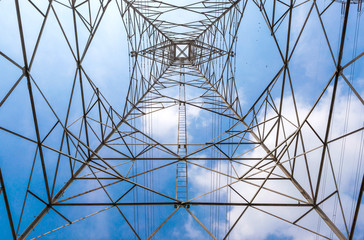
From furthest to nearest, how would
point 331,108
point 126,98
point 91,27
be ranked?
point 126,98
point 91,27
point 331,108

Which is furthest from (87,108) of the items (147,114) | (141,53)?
(141,53)

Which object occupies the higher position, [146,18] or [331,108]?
[146,18]

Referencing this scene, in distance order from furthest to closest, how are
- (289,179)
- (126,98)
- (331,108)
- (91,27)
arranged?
(126,98) → (91,27) → (289,179) → (331,108)

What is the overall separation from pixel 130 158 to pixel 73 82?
3.87 metres

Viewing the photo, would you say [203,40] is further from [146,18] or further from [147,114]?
[147,114]

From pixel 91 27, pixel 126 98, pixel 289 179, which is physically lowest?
pixel 289 179

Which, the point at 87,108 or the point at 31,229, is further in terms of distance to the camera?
the point at 87,108

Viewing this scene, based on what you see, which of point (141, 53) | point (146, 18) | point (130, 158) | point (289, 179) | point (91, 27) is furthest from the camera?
point (146, 18)

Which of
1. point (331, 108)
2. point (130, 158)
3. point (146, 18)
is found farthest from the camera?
point (146, 18)

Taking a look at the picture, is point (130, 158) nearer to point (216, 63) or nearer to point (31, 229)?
point (31, 229)

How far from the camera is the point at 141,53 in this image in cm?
1675

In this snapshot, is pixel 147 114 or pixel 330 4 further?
pixel 147 114

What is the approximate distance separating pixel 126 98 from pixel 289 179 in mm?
8965

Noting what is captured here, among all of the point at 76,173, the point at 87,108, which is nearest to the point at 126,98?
the point at 87,108
